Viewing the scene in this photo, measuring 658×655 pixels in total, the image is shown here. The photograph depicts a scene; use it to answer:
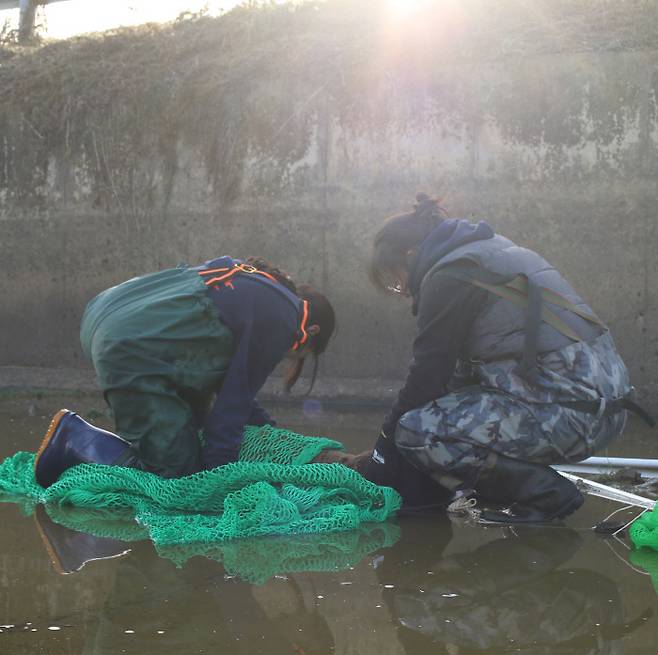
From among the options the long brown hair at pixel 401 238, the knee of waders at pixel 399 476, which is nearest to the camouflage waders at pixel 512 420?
the knee of waders at pixel 399 476

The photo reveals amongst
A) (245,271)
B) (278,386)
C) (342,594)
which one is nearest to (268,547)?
(342,594)

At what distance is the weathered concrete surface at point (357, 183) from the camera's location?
21.4 feet

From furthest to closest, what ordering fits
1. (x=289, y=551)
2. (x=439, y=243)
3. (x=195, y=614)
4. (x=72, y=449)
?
1. (x=72, y=449)
2. (x=439, y=243)
3. (x=289, y=551)
4. (x=195, y=614)

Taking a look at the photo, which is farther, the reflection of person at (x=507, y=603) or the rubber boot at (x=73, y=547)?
the rubber boot at (x=73, y=547)

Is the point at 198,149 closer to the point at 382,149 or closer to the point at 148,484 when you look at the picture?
the point at 382,149

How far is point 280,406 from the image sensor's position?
7.00 metres

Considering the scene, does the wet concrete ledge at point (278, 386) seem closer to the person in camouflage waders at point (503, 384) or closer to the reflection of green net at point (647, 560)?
the person in camouflage waders at point (503, 384)

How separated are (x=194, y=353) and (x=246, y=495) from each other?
0.66 metres

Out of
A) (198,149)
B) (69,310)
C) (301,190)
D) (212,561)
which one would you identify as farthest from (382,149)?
(212,561)

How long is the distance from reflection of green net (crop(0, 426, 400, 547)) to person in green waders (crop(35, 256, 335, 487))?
0.45ft

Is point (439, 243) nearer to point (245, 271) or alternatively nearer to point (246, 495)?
point (245, 271)

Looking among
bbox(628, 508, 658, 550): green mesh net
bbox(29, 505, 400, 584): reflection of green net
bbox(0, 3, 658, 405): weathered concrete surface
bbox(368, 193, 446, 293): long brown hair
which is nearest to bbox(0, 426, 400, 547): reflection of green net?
bbox(29, 505, 400, 584): reflection of green net

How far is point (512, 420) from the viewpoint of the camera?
353 centimetres

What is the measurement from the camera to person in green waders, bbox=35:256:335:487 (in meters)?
3.74
